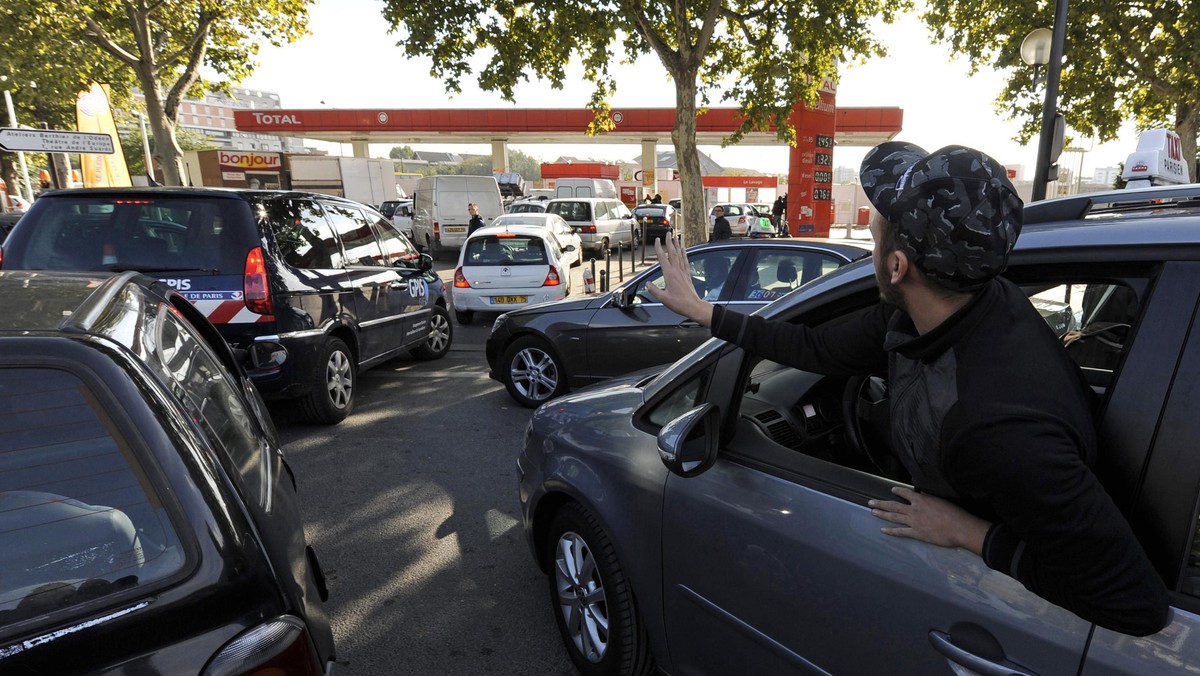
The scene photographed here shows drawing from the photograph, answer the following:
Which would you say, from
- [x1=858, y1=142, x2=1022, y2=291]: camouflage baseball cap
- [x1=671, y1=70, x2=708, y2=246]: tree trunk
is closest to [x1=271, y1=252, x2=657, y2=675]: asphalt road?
[x1=858, y1=142, x2=1022, y2=291]: camouflage baseball cap

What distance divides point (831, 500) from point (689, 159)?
38.0ft

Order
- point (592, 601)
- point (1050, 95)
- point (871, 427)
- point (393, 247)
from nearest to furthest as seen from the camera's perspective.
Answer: point (871, 427)
point (592, 601)
point (393, 247)
point (1050, 95)

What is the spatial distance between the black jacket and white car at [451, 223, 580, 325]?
8.24m

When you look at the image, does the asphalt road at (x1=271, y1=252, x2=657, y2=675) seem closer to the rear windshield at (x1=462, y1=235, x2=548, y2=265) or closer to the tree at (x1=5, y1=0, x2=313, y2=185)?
the rear windshield at (x1=462, y1=235, x2=548, y2=265)

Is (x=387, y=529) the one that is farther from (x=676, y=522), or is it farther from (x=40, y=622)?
(x=40, y=622)

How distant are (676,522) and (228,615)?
122 centimetres

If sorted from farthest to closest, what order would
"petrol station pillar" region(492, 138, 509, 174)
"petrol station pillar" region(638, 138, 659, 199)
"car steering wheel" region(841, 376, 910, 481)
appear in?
"petrol station pillar" region(492, 138, 509, 174) → "petrol station pillar" region(638, 138, 659, 199) → "car steering wheel" region(841, 376, 910, 481)

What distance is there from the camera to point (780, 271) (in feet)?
17.1

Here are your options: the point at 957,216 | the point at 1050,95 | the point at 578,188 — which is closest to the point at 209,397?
the point at 957,216

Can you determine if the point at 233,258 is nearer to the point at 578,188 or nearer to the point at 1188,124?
the point at 1188,124

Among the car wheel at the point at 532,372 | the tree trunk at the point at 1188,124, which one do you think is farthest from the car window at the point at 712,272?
the tree trunk at the point at 1188,124

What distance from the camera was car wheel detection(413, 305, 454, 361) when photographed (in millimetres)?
7848

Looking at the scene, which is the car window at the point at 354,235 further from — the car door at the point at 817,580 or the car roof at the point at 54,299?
the car door at the point at 817,580

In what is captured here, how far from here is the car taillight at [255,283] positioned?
470cm
